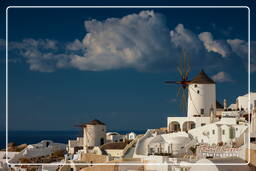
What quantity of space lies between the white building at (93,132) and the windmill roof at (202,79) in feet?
12.5

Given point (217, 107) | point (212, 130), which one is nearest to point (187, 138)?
point (212, 130)

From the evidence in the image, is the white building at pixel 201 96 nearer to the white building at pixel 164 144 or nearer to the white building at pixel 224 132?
the white building at pixel 224 132

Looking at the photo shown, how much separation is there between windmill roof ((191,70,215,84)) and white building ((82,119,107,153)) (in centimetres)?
380

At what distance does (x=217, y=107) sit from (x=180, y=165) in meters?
7.91

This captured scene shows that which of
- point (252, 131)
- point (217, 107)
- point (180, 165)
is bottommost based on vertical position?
point (180, 165)

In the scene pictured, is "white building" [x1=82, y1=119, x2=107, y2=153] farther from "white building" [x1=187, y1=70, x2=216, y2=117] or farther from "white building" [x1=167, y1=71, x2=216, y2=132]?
"white building" [x1=187, y1=70, x2=216, y2=117]

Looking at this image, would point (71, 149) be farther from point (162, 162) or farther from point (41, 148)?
point (162, 162)

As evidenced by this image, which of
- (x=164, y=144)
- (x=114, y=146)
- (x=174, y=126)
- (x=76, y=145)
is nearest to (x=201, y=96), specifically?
(x=174, y=126)

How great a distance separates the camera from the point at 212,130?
45.5ft

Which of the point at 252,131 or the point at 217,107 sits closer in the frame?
the point at 252,131

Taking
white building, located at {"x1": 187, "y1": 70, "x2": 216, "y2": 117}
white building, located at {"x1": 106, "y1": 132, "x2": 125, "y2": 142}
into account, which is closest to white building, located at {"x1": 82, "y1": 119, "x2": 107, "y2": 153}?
white building, located at {"x1": 106, "y1": 132, "x2": 125, "y2": 142}

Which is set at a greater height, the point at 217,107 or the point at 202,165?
the point at 217,107

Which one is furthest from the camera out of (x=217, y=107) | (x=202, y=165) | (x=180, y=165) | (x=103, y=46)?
(x=217, y=107)

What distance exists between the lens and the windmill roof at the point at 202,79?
16469 mm
